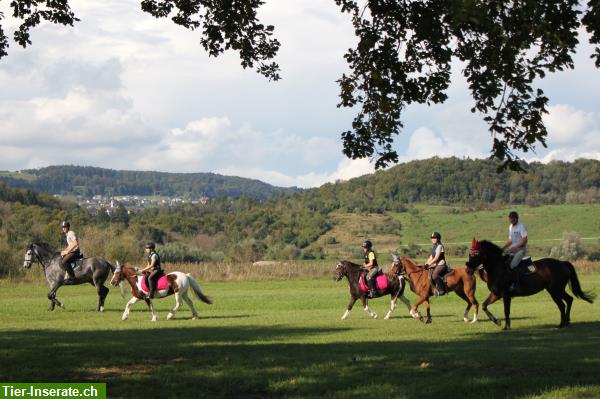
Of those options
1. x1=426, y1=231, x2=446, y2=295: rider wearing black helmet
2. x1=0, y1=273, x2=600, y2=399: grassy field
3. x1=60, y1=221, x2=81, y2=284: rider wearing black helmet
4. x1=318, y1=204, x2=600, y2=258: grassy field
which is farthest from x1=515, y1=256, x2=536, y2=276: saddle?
x1=318, y1=204, x2=600, y2=258: grassy field

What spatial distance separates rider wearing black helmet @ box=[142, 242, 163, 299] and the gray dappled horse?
14.7 ft

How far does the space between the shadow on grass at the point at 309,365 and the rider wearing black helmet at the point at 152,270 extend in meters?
5.70

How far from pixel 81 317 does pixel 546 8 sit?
18002mm

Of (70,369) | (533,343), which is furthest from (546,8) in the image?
(70,369)

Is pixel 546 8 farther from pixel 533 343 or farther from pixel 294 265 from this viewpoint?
pixel 294 265

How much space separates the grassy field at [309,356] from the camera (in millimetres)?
12562

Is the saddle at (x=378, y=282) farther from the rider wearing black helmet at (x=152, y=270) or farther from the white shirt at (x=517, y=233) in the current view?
the rider wearing black helmet at (x=152, y=270)

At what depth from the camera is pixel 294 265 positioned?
6138cm

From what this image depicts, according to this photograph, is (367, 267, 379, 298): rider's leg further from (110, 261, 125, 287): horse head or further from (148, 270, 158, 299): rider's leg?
(110, 261, 125, 287): horse head

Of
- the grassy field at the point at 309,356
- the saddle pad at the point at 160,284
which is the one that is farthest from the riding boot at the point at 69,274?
the saddle pad at the point at 160,284

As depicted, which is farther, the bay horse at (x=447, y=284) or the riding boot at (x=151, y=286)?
the riding boot at (x=151, y=286)

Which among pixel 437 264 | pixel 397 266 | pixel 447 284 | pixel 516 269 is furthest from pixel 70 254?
pixel 516 269

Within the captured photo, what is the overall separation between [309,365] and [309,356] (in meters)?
1.02

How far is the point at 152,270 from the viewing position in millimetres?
24781
